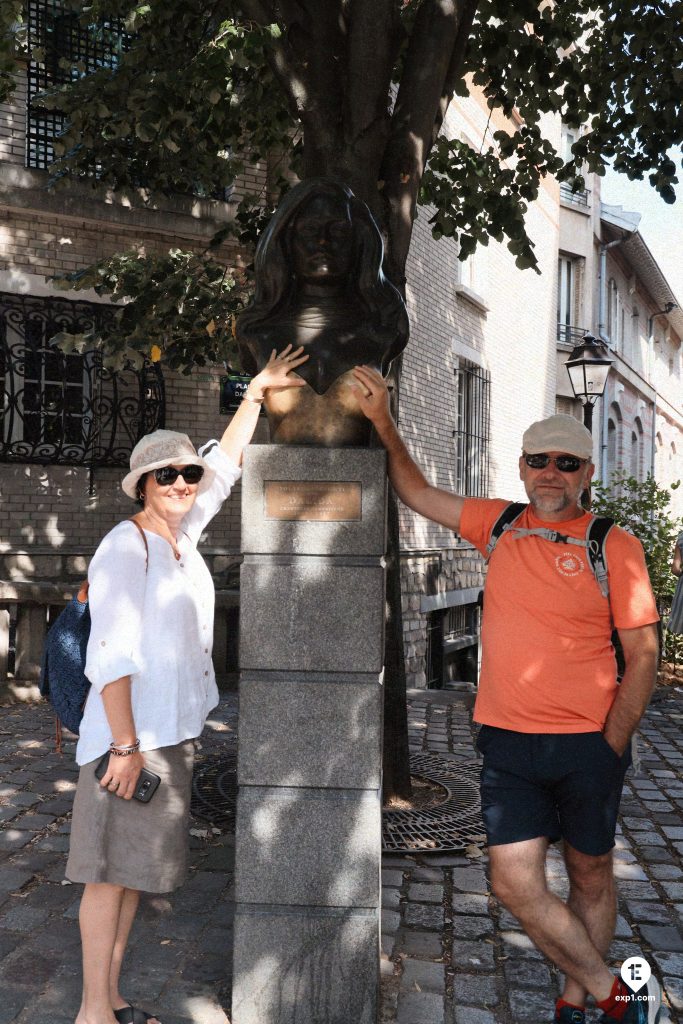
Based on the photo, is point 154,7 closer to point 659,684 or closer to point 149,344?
point 149,344

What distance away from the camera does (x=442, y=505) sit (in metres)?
3.72

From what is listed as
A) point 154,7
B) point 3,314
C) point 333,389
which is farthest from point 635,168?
point 3,314

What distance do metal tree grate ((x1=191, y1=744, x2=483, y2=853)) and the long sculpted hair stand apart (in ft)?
9.33

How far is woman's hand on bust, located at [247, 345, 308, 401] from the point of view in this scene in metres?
3.71

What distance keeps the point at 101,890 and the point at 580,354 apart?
10.6m

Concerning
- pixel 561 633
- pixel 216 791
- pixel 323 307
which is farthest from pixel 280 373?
pixel 216 791

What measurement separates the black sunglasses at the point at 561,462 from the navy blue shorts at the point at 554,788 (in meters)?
0.86

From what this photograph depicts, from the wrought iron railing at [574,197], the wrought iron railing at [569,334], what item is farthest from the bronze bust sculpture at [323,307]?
the wrought iron railing at [574,197]

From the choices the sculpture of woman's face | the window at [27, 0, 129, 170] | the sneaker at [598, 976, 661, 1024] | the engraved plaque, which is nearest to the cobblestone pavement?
the sneaker at [598, 976, 661, 1024]

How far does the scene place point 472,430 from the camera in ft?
53.4

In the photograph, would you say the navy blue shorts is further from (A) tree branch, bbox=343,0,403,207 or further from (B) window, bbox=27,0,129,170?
(B) window, bbox=27,0,129,170

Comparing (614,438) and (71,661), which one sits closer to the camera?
(71,661)

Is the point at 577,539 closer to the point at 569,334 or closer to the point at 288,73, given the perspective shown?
the point at 288,73

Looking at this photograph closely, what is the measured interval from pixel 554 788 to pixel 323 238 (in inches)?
80.6
